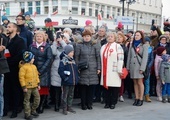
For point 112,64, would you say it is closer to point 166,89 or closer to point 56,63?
point 56,63

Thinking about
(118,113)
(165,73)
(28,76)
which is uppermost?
(28,76)

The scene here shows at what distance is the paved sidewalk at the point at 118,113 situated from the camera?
276 inches

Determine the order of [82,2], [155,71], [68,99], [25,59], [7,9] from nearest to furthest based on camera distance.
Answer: [25,59] < [68,99] < [155,71] < [82,2] < [7,9]

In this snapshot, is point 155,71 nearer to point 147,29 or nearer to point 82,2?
point 82,2

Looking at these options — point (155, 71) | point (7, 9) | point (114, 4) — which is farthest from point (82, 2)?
point (155, 71)

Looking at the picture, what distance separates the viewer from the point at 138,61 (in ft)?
27.3

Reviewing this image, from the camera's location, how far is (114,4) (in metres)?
57.5

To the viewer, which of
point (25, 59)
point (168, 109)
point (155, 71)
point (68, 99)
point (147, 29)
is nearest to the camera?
point (25, 59)

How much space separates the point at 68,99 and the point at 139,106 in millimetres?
2152

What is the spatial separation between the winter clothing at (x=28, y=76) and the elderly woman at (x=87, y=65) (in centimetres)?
131

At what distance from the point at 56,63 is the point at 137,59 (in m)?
2.29

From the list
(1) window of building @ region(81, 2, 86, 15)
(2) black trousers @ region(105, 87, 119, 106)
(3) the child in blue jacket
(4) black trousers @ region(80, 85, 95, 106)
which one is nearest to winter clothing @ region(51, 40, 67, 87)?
(3) the child in blue jacket

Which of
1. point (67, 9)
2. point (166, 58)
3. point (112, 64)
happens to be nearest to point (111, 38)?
point (112, 64)

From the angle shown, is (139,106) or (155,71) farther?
(155,71)
